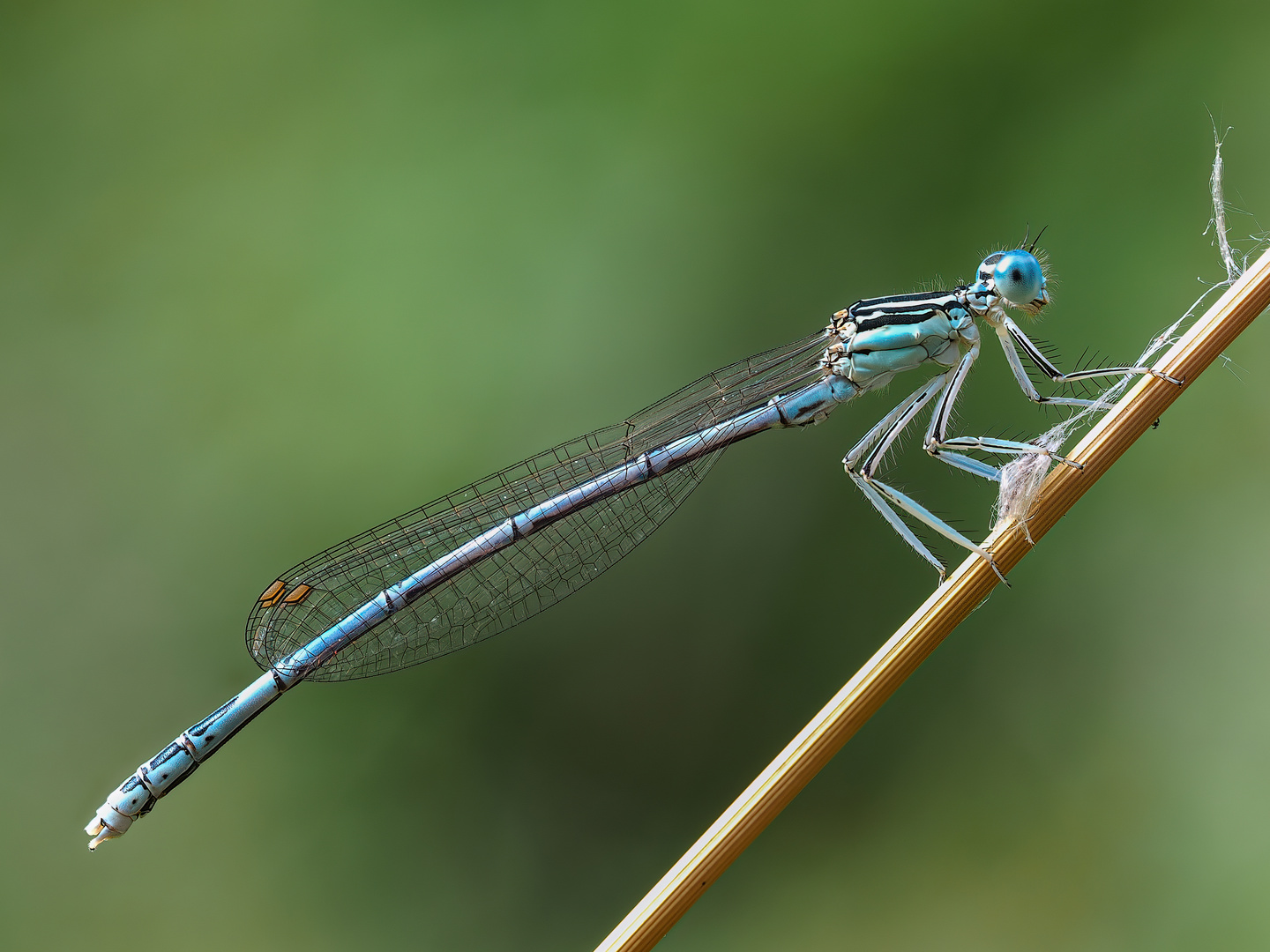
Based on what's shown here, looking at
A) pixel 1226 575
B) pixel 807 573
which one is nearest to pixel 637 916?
pixel 807 573

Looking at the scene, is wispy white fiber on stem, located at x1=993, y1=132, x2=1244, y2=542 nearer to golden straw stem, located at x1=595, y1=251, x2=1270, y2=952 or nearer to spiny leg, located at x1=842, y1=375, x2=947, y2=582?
golden straw stem, located at x1=595, y1=251, x2=1270, y2=952

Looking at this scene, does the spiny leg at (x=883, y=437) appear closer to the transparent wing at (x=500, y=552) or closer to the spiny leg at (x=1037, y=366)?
the spiny leg at (x=1037, y=366)

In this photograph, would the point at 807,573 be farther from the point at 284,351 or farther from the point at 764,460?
the point at 284,351

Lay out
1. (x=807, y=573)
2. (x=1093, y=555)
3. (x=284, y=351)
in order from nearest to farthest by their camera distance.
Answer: (x=1093, y=555) → (x=807, y=573) → (x=284, y=351)

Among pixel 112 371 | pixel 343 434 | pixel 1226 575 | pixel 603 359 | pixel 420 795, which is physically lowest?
pixel 1226 575

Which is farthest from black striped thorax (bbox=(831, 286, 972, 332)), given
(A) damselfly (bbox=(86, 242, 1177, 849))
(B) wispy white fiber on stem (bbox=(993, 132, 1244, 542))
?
(B) wispy white fiber on stem (bbox=(993, 132, 1244, 542))

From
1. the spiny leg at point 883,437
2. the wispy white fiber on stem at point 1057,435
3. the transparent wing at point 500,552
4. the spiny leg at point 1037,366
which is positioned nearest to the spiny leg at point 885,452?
the spiny leg at point 883,437
